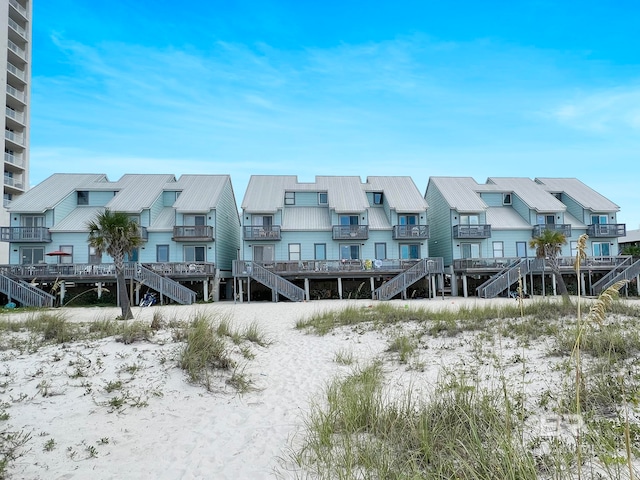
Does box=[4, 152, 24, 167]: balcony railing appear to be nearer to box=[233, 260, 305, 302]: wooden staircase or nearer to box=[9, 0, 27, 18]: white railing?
box=[9, 0, 27, 18]: white railing

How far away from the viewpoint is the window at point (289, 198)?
117ft

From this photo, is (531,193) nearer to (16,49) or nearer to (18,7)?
(16,49)

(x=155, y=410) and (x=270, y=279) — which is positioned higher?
(x=270, y=279)

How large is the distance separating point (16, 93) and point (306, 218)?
3792 centimetres

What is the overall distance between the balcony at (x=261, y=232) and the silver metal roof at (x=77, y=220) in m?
11.4

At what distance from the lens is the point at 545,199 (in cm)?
3625

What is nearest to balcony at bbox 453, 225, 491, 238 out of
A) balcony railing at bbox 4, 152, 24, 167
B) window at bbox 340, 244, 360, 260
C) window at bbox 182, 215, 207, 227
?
window at bbox 340, 244, 360, 260

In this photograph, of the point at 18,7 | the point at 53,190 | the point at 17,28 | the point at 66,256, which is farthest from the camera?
the point at 18,7

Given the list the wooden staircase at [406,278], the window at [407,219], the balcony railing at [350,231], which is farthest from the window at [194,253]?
the window at [407,219]

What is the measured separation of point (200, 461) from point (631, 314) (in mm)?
13689

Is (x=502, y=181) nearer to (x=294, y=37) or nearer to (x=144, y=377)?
(x=294, y=37)

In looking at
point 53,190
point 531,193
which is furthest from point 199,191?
point 531,193

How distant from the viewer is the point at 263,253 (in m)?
32.8

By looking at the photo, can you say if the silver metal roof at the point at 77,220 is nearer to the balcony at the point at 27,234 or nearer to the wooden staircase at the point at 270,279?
the balcony at the point at 27,234
